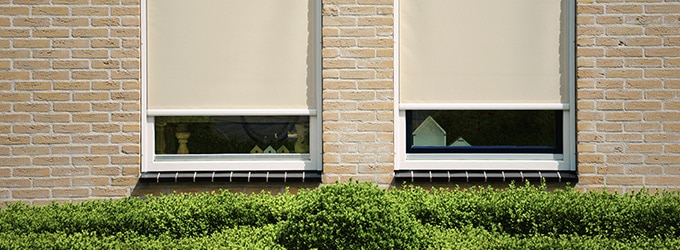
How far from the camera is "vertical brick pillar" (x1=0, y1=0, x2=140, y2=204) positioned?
637cm

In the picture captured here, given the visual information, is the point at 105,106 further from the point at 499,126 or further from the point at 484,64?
the point at 499,126

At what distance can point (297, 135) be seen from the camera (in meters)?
6.57

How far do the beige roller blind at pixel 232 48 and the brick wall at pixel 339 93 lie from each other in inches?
8.2

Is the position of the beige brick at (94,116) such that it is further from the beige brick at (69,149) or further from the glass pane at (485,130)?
the glass pane at (485,130)

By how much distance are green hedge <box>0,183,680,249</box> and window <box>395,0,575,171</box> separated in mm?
885

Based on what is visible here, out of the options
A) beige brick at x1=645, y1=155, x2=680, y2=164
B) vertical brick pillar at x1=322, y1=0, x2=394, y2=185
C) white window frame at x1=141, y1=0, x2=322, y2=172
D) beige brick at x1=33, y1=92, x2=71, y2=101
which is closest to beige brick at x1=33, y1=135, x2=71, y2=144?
beige brick at x1=33, y1=92, x2=71, y2=101

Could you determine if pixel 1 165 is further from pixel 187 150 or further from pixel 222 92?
pixel 222 92

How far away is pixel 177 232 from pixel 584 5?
399 cm

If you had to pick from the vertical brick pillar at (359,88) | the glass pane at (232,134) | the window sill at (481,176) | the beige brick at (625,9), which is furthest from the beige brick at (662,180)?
the glass pane at (232,134)

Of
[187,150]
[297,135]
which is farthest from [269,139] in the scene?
[187,150]

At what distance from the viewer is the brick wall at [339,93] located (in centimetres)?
637

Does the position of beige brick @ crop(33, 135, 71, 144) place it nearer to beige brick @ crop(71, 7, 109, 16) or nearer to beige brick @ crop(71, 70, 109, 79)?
beige brick @ crop(71, 70, 109, 79)

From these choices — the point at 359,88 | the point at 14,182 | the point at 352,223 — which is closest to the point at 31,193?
the point at 14,182

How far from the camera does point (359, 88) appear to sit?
6.41 m
